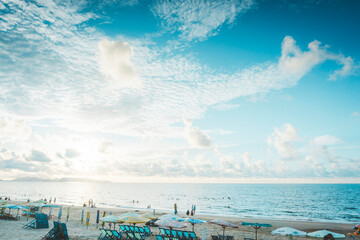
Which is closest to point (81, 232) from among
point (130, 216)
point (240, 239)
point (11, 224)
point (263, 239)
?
point (130, 216)

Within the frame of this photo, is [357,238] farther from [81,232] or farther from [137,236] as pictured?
[81,232]

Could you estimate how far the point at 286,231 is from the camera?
492 inches

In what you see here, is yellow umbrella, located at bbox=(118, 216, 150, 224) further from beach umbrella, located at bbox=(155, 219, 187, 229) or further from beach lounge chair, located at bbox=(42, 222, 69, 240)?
beach lounge chair, located at bbox=(42, 222, 69, 240)

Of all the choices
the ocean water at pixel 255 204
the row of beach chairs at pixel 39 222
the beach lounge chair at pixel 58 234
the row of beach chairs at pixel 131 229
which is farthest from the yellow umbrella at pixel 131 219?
the ocean water at pixel 255 204

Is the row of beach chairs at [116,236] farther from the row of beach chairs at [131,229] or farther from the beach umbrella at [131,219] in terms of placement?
the beach umbrella at [131,219]

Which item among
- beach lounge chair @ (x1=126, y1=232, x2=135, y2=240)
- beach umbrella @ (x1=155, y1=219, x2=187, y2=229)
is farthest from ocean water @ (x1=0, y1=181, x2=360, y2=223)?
beach umbrella @ (x1=155, y1=219, x2=187, y2=229)

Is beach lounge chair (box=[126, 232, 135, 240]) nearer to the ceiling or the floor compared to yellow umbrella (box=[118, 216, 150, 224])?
nearer to the floor

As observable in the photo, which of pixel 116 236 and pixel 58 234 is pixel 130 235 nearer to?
pixel 116 236

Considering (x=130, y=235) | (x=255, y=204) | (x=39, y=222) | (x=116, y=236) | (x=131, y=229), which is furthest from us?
(x=255, y=204)

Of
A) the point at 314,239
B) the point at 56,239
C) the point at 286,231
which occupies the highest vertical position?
the point at 286,231

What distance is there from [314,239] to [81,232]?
19892 mm

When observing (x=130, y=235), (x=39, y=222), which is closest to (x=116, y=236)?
(x=130, y=235)

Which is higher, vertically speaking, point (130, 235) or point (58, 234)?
point (58, 234)

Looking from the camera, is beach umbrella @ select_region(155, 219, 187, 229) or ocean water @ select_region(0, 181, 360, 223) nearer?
beach umbrella @ select_region(155, 219, 187, 229)
